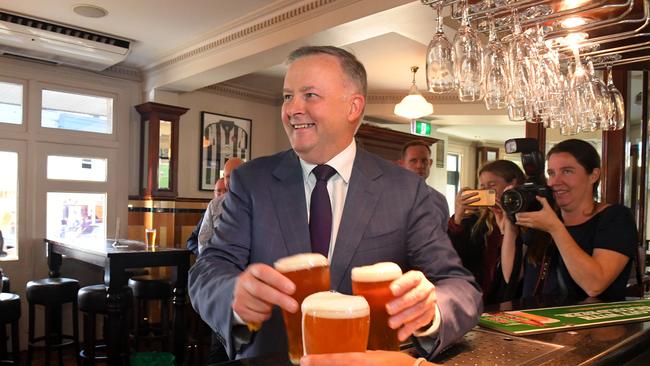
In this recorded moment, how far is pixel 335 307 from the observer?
730 mm

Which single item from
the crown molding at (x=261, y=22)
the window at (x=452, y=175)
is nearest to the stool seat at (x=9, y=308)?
the crown molding at (x=261, y=22)

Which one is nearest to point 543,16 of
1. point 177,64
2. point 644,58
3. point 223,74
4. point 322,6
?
point 644,58

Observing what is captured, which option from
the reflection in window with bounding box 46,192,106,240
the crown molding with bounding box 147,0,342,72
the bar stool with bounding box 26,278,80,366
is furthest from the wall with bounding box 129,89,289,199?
the bar stool with bounding box 26,278,80,366

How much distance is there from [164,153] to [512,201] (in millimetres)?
4490

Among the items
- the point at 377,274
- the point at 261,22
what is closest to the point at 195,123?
the point at 261,22

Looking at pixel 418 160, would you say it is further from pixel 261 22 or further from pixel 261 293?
pixel 261 293

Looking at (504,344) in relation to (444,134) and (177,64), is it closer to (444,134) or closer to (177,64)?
(177,64)

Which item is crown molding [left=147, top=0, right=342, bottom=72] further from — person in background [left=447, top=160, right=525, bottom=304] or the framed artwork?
person in background [left=447, top=160, right=525, bottom=304]

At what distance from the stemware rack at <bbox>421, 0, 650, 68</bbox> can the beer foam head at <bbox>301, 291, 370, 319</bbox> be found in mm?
1206

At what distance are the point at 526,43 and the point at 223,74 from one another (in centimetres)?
357

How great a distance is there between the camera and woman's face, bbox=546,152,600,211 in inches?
79.6

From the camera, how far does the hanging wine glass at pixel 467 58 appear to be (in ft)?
5.88

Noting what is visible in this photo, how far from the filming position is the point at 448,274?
4.06ft

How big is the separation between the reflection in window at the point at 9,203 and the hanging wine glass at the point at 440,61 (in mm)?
4689
